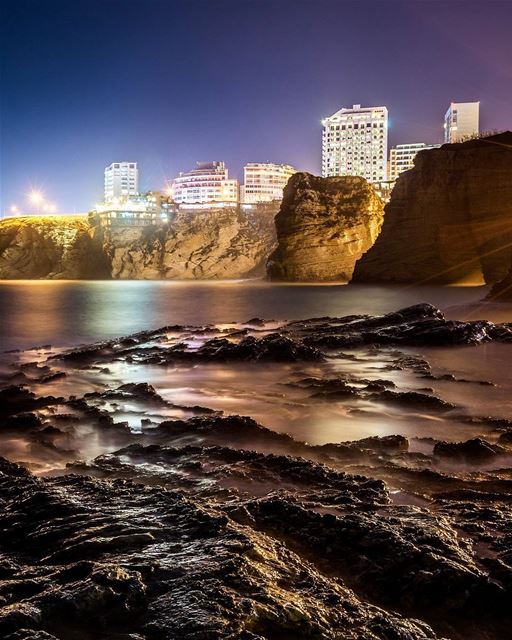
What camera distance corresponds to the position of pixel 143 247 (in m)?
84.4

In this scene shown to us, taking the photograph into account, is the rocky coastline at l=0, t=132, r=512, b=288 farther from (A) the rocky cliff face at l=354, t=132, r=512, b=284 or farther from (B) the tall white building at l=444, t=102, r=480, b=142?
(B) the tall white building at l=444, t=102, r=480, b=142

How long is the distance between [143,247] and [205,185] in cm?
5106

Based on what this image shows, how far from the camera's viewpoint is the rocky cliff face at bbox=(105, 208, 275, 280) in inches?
3196

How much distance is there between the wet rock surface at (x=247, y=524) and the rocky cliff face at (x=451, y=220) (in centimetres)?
3408

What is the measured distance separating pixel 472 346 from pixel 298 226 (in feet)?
146

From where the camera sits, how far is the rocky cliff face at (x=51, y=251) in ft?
284

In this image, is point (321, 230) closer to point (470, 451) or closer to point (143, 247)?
Answer: point (143, 247)

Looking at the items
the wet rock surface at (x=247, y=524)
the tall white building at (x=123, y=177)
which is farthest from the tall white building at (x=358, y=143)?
the wet rock surface at (x=247, y=524)

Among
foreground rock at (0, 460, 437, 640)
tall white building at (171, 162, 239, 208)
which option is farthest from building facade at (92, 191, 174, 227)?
foreground rock at (0, 460, 437, 640)

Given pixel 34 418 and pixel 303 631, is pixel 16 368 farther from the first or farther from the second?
pixel 303 631

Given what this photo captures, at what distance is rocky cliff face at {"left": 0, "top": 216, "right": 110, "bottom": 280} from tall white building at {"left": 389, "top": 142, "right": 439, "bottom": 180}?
73.6 metres

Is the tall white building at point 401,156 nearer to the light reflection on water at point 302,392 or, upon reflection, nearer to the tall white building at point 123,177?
the tall white building at point 123,177

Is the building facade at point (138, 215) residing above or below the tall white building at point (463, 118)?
Answer: below

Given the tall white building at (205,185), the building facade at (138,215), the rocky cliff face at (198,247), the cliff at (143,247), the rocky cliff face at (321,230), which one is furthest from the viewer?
the tall white building at (205,185)
